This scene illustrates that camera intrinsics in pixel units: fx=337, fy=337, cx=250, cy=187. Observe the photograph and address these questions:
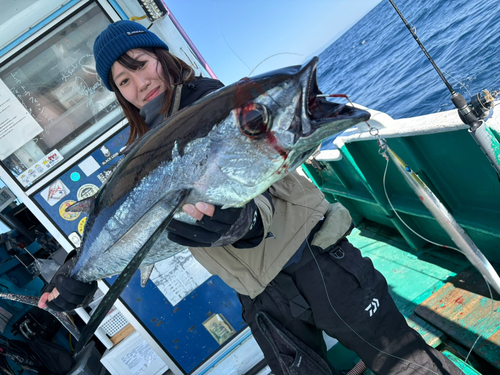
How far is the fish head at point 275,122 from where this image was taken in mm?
1094

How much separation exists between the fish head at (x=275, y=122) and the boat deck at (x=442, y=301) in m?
1.74

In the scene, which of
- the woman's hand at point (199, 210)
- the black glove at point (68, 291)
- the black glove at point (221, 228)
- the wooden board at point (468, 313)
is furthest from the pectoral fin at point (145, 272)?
the wooden board at point (468, 313)

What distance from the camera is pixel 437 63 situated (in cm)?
1005

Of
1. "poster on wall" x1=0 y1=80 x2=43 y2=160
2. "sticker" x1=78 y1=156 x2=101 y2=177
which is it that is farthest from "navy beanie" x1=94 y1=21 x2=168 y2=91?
"poster on wall" x1=0 y1=80 x2=43 y2=160

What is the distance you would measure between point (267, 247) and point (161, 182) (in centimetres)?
61

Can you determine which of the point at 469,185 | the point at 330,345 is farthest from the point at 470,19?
the point at 330,345

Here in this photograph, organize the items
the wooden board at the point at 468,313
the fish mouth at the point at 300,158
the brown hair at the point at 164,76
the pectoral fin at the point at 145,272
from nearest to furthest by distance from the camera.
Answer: the fish mouth at the point at 300,158
the brown hair at the point at 164,76
the wooden board at the point at 468,313
the pectoral fin at the point at 145,272

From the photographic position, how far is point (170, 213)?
4.32 feet

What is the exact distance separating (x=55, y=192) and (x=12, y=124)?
0.71m

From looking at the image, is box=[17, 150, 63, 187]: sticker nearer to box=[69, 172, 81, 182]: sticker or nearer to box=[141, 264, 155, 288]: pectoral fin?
box=[69, 172, 81, 182]: sticker

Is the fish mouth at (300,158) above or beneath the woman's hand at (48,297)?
Answer: beneath

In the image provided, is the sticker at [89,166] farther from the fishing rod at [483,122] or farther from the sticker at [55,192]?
the fishing rod at [483,122]

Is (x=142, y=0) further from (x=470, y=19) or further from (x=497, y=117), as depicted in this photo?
(x=470, y=19)

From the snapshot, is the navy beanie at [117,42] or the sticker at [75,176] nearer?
the navy beanie at [117,42]
